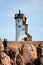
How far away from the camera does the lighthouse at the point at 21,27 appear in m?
91.7

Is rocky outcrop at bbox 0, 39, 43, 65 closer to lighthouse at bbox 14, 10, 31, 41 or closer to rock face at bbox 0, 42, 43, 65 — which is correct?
rock face at bbox 0, 42, 43, 65

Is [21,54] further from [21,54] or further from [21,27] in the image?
[21,27]

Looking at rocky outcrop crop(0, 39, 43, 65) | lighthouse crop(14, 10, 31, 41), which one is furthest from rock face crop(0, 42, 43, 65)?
lighthouse crop(14, 10, 31, 41)

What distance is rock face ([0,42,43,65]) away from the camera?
76.0 metres

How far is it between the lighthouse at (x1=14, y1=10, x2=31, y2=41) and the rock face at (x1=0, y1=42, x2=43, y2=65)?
Result: 8.61 meters

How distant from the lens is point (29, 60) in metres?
78.6

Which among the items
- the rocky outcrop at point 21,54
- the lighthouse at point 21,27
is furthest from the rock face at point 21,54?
the lighthouse at point 21,27

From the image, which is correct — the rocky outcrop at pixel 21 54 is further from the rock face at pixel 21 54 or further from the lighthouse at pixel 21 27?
the lighthouse at pixel 21 27

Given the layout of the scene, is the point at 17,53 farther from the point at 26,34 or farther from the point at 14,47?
the point at 26,34

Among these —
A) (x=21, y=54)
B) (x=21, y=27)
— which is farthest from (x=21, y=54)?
(x=21, y=27)

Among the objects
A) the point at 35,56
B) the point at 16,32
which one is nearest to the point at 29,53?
the point at 35,56

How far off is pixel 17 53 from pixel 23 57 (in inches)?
81.2

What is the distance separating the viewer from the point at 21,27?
9225cm

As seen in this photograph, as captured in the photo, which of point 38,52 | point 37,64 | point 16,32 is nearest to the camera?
point 37,64
